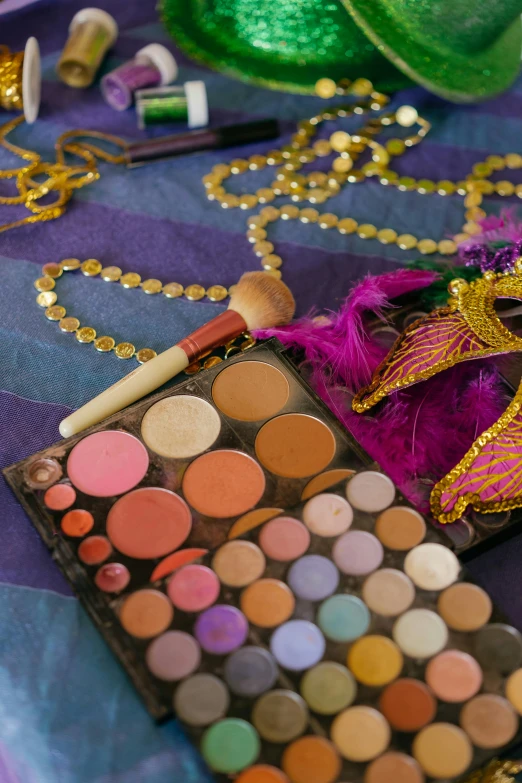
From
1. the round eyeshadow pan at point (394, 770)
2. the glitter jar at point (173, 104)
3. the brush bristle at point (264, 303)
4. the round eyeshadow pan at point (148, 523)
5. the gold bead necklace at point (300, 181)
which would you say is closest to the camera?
the round eyeshadow pan at point (394, 770)

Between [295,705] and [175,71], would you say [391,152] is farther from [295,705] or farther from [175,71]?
[295,705]

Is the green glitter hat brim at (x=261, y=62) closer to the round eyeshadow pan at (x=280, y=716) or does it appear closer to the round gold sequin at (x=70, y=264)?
the round gold sequin at (x=70, y=264)

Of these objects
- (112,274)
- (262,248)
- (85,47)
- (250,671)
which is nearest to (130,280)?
(112,274)

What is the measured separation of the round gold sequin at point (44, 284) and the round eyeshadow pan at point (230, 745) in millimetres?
491

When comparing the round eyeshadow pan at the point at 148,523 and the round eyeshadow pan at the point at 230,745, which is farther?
the round eyeshadow pan at the point at 148,523

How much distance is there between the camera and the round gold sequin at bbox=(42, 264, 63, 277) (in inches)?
32.8

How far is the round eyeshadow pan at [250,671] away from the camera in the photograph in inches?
20.0

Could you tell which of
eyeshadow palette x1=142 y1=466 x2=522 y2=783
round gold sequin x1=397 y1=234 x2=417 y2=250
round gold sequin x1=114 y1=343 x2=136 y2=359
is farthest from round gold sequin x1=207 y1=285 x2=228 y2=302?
eyeshadow palette x1=142 y1=466 x2=522 y2=783

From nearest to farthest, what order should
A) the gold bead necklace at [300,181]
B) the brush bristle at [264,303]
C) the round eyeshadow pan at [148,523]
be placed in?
the round eyeshadow pan at [148,523], the brush bristle at [264,303], the gold bead necklace at [300,181]

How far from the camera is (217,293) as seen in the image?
83cm

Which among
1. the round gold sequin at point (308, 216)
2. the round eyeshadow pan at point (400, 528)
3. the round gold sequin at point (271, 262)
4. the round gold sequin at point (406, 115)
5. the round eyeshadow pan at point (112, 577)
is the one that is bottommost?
the round eyeshadow pan at point (112, 577)

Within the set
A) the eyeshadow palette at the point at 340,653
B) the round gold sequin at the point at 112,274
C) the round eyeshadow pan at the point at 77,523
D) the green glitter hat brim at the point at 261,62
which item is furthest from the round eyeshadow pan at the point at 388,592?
the green glitter hat brim at the point at 261,62

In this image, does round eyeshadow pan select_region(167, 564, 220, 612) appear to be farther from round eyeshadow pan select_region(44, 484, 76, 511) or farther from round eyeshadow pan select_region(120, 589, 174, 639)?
round eyeshadow pan select_region(44, 484, 76, 511)

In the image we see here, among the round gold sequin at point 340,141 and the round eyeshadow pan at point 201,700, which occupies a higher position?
the round gold sequin at point 340,141
